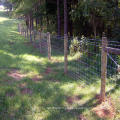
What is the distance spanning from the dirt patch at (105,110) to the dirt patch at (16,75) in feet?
9.29

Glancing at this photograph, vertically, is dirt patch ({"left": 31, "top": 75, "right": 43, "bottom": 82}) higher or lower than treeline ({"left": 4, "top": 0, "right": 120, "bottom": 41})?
lower

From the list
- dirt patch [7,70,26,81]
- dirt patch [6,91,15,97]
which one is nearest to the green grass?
dirt patch [6,91,15,97]

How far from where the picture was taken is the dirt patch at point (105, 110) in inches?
144

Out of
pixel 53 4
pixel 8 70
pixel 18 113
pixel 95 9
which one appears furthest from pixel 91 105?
pixel 53 4

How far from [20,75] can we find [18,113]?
260cm

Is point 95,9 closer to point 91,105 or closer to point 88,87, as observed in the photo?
point 88,87

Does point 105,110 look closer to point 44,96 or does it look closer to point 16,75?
point 44,96

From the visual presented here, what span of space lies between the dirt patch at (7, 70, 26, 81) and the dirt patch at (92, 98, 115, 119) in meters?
2.83

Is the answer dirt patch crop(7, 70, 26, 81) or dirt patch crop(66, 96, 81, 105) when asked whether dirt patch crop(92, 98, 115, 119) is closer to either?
dirt patch crop(66, 96, 81, 105)

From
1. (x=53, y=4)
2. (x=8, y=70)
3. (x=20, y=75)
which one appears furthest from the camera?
(x=53, y=4)

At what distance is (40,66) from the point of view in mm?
7410

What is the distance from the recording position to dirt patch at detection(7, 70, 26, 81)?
5.88 meters

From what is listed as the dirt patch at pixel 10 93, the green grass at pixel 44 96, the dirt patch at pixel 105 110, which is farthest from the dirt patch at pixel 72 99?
the dirt patch at pixel 10 93

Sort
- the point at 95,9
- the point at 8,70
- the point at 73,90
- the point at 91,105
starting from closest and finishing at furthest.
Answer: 1. the point at 91,105
2. the point at 73,90
3. the point at 8,70
4. the point at 95,9
